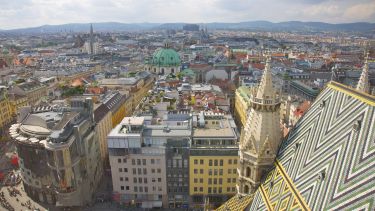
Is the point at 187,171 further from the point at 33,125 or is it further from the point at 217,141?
the point at 33,125

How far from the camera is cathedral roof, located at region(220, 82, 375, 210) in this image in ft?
78.3

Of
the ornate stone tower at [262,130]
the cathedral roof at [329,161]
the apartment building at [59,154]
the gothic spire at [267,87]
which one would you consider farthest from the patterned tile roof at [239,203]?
the apartment building at [59,154]

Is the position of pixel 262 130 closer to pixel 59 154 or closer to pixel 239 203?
pixel 239 203

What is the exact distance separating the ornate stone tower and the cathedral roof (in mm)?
1377

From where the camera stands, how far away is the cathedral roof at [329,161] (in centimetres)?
2388

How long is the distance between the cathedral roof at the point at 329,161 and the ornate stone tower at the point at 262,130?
4.52 feet

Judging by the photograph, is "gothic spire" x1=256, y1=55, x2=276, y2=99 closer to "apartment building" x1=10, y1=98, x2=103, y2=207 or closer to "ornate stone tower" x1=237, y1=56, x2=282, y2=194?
"ornate stone tower" x1=237, y1=56, x2=282, y2=194

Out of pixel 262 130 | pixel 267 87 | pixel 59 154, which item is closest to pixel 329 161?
pixel 262 130

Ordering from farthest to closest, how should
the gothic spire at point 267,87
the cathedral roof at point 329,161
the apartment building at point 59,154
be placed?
1. the apartment building at point 59,154
2. the gothic spire at point 267,87
3. the cathedral roof at point 329,161

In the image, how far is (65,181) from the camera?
66.4 meters

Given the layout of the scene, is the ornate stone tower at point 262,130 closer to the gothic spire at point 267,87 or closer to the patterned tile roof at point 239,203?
the gothic spire at point 267,87

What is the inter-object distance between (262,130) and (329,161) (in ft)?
35.3

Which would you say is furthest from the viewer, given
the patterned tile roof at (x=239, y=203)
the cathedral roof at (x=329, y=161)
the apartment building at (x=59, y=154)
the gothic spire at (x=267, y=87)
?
the apartment building at (x=59, y=154)

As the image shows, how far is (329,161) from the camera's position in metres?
27.5
